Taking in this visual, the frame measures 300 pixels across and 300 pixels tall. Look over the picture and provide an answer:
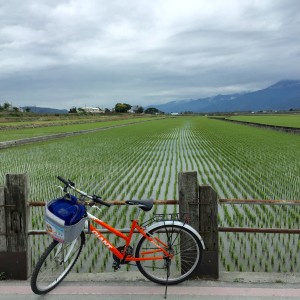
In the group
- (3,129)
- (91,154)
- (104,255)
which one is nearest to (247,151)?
(91,154)

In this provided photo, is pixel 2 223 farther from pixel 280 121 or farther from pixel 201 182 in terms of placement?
pixel 280 121

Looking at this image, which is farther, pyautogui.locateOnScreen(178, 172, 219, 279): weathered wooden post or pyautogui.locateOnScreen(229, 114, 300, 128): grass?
pyautogui.locateOnScreen(229, 114, 300, 128): grass

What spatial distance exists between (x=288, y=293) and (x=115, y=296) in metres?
1.43

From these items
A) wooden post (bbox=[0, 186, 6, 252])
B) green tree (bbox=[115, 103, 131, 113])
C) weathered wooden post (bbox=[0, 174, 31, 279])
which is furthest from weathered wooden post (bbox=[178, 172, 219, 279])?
green tree (bbox=[115, 103, 131, 113])

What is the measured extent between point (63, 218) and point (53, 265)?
21.4 inches

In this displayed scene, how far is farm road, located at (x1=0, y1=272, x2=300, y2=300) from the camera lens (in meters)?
3.07

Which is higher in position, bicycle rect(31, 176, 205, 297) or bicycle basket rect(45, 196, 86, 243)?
bicycle basket rect(45, 196, 86, 243)

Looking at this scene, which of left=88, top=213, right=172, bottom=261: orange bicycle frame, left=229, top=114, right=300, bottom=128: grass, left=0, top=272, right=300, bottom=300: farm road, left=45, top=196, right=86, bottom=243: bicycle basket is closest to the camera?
Answer: left=45, top=196, right=86, bottom=243: bicycle basket

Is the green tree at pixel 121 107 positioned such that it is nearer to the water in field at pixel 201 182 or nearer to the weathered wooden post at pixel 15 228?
the water in field at pixel 201 182

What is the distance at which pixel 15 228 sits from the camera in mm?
3432

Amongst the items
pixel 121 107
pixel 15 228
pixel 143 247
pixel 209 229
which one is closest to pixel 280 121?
pixel 209 229

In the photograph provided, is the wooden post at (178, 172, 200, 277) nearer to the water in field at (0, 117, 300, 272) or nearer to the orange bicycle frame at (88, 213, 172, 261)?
the orange bicycle frame at (88, 213, 172, 261)

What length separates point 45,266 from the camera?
124 inches

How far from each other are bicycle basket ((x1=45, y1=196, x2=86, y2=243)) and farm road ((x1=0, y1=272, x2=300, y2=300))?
0.52 meters
